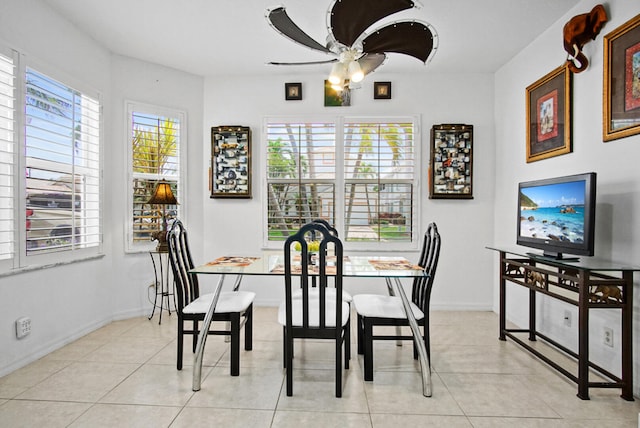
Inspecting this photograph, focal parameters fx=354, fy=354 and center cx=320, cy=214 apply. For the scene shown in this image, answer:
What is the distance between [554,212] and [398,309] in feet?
4.52

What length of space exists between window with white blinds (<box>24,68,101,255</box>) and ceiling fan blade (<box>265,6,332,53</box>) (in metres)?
2.04

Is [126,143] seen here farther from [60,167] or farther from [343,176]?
[343,176]

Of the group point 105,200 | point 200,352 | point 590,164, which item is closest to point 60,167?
point 105,200

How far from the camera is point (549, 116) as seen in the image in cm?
310

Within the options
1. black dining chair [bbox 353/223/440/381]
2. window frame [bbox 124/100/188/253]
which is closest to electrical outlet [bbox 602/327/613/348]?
black dining chair [bbox 353/223/440/381]

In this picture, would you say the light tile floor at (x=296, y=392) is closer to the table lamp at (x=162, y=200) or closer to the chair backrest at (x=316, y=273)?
the chair backrest at (x=316, y=273)

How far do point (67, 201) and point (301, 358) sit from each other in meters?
2.40

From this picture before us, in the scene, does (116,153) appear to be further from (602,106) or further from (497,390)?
(602,106)

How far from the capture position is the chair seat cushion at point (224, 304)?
97.8 inches

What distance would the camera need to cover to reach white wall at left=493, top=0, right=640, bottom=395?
7.54 feet

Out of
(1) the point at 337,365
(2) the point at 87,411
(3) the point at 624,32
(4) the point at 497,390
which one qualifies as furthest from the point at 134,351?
(3) the point at 624,32

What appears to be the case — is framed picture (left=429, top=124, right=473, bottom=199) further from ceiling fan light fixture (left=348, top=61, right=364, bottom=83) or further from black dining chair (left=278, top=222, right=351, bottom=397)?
black dining chair (left=278, top=222, right=351, bottom=397)

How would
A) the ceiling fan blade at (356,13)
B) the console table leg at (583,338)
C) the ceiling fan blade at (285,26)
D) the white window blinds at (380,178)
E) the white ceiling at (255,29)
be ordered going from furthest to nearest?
the white window blinds at (380,178) < the white ceiling at (255,29) < the console table leg at (583,338) < the ceiling fan blade at (285,26) < the ceiling fan blade at (356,13)

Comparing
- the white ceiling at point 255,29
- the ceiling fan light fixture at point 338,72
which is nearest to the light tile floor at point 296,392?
the ceiling fan light fixture at point 338,72
